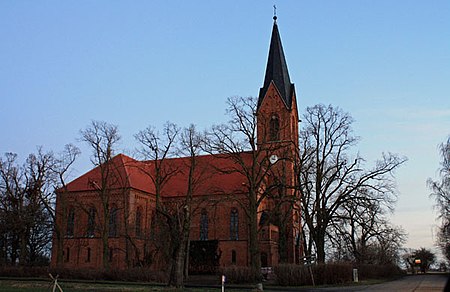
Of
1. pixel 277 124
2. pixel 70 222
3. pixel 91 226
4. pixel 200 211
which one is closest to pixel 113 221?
pixel 91 226

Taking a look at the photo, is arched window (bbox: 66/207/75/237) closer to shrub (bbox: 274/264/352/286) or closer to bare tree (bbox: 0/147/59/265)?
bare tree (bbox: 0/147/59/265)

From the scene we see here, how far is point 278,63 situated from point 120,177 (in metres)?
21.2

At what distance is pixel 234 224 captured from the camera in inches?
2063

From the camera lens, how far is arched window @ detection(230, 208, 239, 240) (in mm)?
51834

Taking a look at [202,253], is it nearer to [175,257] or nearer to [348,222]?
[348,222]

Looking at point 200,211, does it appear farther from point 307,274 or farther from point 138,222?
point 307,274

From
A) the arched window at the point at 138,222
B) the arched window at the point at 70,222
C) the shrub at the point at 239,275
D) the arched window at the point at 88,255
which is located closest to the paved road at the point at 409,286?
the shrub at the point at 239,275

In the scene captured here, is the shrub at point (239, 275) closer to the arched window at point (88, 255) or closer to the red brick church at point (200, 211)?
the red brick church at point (200, 211)

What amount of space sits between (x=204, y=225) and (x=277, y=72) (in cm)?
1886

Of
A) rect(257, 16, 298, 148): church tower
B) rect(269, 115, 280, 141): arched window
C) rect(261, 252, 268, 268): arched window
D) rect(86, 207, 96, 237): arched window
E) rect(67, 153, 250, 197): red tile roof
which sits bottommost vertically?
rect(261, 252, 268, 268): arched window

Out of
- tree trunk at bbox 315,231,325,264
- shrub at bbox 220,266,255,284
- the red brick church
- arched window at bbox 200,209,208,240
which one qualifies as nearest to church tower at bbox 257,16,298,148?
the red brick church

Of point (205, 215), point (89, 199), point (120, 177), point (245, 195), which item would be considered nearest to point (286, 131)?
point (245, 195)

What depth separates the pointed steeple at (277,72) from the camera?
53250 mm

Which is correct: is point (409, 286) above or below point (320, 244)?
below
